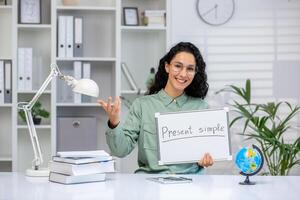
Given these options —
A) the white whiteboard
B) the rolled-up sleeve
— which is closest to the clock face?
the rolled-up sleeve

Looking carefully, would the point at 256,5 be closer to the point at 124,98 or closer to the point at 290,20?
the point at 290,20

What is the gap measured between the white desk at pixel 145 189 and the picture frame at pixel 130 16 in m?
2.16

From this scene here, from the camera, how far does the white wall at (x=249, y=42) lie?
4441 mm

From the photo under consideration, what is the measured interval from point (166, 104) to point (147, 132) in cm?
19

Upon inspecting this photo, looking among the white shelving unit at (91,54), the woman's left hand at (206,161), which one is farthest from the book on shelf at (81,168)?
the white shelving unit at (91,54)

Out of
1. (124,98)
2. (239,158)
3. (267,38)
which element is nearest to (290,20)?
(267,38)

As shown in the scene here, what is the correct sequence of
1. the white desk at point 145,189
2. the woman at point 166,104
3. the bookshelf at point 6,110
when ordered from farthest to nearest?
the bookshelf at point 6,110
the woman at point 166,104
the white desk at point 145,189

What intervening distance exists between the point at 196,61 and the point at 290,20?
173cm

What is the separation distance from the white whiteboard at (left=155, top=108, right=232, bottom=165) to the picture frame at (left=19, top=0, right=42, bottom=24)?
203 cm

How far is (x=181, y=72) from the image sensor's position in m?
2.96

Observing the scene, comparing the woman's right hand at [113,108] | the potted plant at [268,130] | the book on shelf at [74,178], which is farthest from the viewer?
the potted plant at [268,130]

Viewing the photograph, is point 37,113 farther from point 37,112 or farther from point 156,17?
point 156,17

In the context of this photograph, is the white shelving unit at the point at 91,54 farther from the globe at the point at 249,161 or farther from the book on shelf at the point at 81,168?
the globe at the point at 249,161

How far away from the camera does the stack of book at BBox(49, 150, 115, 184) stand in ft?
7.79
